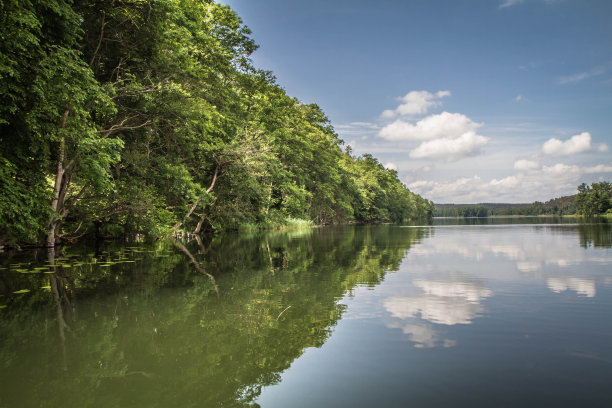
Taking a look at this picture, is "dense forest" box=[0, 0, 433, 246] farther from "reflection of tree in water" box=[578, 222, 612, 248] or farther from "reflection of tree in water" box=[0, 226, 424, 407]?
"reflection of tree in water" box=[578, 222, 612, 248]

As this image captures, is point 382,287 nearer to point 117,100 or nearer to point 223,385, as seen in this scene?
point 223,385

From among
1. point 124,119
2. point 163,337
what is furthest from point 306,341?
point 124,119

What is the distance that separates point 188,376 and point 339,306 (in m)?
3.08

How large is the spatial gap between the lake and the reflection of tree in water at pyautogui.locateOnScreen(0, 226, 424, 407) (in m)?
0.02

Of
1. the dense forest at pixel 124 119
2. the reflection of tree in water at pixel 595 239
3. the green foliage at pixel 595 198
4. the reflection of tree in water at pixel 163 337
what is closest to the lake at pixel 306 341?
the reflection of tree in water at pixel 163 337

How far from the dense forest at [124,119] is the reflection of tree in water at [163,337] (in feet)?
12.1

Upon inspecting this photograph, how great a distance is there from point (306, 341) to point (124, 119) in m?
12.4

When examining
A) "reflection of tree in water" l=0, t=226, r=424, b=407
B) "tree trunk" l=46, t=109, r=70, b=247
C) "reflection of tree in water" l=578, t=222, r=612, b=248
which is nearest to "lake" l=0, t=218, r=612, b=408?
"reflection of tree in water" l=0, t=226, r=424, b=407

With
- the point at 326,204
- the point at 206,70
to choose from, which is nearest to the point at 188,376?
the point at 206,70

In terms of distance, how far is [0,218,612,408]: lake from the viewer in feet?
10.4

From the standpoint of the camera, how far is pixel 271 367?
3748 millimetres

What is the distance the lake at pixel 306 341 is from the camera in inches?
125

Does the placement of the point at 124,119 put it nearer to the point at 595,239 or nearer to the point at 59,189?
the point at 59,189

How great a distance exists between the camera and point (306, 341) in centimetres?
452
